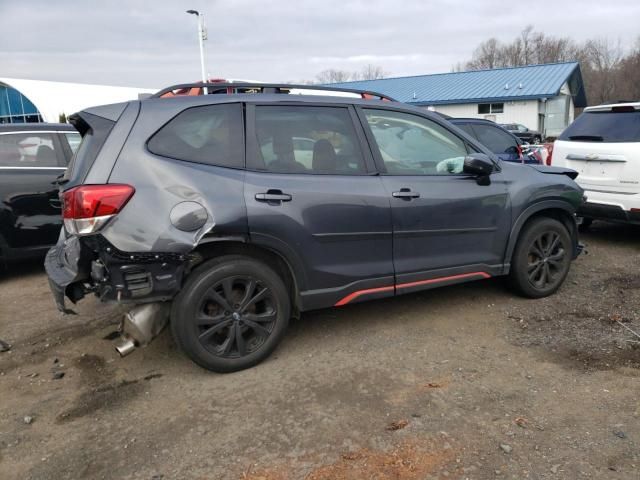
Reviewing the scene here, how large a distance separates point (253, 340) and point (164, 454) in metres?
1.03

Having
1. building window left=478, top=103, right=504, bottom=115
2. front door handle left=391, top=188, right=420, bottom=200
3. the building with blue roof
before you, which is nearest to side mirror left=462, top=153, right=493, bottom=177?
front door handle left=391, top=188, right=420, bottom=200

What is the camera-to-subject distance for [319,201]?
11.7 feet

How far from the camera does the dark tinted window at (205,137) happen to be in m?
3.32

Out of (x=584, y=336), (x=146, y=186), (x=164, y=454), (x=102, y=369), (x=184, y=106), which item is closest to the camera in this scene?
(x=164, y=454)

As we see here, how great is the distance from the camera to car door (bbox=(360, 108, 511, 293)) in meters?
3.92

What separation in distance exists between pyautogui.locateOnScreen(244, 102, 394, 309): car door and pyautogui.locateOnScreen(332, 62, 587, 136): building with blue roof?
31.6m

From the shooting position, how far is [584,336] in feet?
13.0

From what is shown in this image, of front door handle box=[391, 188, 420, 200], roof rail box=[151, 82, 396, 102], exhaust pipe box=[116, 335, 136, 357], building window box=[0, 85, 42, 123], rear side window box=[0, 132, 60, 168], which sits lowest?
exhaust pipe box=[116, 335, 136, 357]

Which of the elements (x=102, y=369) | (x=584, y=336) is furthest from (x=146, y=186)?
(x=584, y=336)

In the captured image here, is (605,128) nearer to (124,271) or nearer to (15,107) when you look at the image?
(124,271)

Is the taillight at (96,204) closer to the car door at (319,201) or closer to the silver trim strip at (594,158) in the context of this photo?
the car door at (319,201)

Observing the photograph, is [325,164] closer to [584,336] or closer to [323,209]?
[323,209]

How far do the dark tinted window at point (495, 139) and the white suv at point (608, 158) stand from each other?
1787 mm

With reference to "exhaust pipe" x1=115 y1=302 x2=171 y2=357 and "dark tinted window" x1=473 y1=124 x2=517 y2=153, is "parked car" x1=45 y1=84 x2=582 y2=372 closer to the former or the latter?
"exhaust pipe" x1=115 y1=302 x2=171 y2=357
